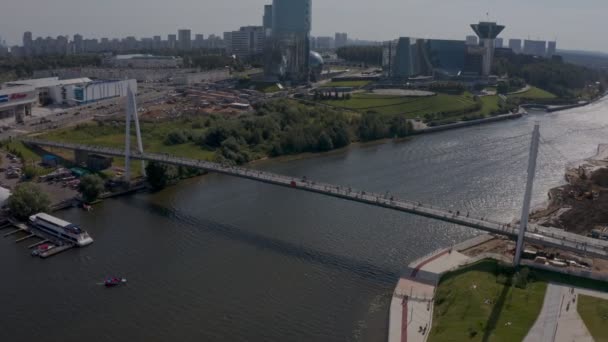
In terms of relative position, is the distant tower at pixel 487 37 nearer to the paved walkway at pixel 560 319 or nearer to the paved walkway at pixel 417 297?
the paved walkway at pixel 417 297

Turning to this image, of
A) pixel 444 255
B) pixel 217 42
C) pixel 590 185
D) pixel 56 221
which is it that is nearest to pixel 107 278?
pixel 56 221

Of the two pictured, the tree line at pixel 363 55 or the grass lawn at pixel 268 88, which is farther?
the tree line at pixel 363 55

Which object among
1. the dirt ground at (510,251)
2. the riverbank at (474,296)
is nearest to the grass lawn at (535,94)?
the dirt ground at (510,251)

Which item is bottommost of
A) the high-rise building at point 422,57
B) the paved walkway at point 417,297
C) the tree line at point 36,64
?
the paved walkway at point 417,297

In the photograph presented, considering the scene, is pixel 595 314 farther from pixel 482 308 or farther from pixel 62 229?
pixel 62 229

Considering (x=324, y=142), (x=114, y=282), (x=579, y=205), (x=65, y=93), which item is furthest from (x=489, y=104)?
(x=114, y=282)

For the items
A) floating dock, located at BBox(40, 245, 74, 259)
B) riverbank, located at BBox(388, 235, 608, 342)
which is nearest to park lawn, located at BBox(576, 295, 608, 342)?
riverbank, located at BBox(388, 235, 608, 342)

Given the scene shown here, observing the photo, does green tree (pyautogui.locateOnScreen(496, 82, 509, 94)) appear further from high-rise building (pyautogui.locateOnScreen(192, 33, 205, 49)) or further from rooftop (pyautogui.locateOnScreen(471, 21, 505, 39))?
high-rise building (pyautogui.locateOnScreen(192, 33, 205, 49))

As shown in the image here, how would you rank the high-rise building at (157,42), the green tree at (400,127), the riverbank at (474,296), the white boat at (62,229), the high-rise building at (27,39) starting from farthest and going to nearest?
the high-rise building at (157,42)
the high-rise building at (27,39)
the green tree at (400,127)
the white boat at (62,229)
the riverbank at (474,296)
